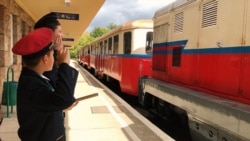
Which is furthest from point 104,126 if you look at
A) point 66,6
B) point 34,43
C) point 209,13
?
point 66,6

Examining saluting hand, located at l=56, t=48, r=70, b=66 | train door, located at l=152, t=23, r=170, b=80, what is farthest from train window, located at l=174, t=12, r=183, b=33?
saluting hand, located at l=56, t=48, r=70, b=66

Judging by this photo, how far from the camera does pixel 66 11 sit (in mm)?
15789

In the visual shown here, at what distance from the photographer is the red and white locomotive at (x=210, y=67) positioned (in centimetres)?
434

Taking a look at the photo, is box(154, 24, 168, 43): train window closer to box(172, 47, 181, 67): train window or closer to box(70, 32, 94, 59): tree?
box(172, 47, 181, 67): train window

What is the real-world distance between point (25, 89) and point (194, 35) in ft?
14.5

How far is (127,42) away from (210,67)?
7482 mm

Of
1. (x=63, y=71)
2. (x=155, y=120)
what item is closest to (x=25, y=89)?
(x=63, y=71)

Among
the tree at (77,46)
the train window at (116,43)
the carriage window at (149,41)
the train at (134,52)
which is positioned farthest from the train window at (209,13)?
the tree at (77,46)

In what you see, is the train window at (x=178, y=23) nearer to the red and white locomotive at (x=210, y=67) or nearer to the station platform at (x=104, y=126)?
the red and white locomotive at (x=210, y=67)

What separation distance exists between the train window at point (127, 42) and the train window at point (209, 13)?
21.9ft

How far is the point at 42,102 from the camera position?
209cm

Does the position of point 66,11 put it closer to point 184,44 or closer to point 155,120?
point 155,120

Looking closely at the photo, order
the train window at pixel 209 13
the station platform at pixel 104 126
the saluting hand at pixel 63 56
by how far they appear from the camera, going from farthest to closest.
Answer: the station platform at pixel 104 126 → the train window at pixel 209 13 → the saluting hand at pixel 63 56

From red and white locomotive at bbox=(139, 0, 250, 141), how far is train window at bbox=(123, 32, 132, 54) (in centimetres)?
461
